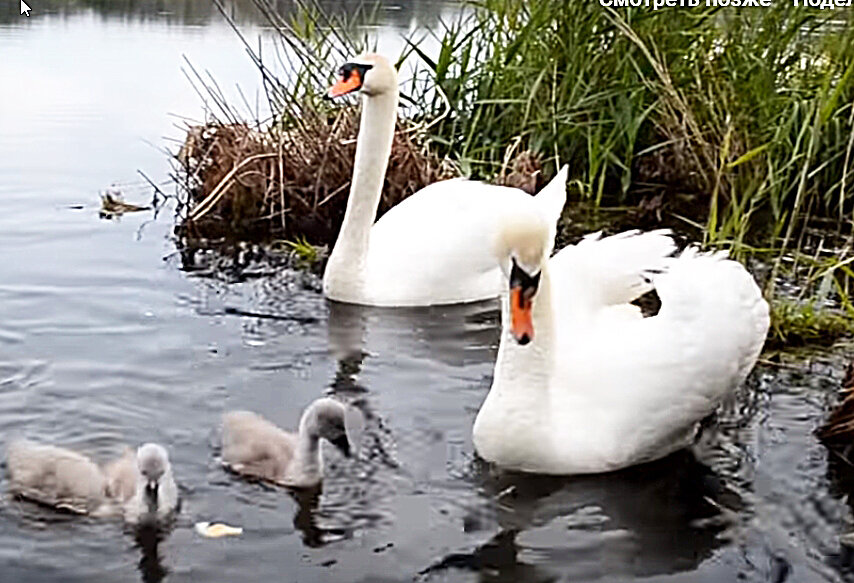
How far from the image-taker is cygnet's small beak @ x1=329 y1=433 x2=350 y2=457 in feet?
16.1

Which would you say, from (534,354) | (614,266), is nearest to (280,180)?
(614,266)

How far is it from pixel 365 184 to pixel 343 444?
2823mm

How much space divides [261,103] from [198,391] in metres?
8.13

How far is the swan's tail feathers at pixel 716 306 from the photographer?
5012 mm

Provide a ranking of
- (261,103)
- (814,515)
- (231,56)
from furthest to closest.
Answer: (231,56)
(261,103)
(814,515)

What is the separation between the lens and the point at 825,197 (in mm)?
8711

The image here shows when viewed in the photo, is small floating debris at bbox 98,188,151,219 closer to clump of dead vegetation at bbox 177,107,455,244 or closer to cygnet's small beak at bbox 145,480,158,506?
clump of dead vegetation at bbox 177,107,455,244

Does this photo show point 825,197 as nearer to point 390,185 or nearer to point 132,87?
point 390,185

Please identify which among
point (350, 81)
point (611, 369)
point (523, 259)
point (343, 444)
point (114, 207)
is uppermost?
point (350, 81)

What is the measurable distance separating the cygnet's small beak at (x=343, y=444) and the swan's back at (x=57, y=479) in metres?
0.77

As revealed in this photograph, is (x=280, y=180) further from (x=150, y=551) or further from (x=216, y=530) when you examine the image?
(x=150, y=551)

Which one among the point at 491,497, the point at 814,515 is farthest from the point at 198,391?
the point at 814,515

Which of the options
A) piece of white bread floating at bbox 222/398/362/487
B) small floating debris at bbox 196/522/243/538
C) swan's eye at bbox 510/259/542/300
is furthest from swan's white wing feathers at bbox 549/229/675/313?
small floating debris at bbox 196/522/243/538

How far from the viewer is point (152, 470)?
172 inches
